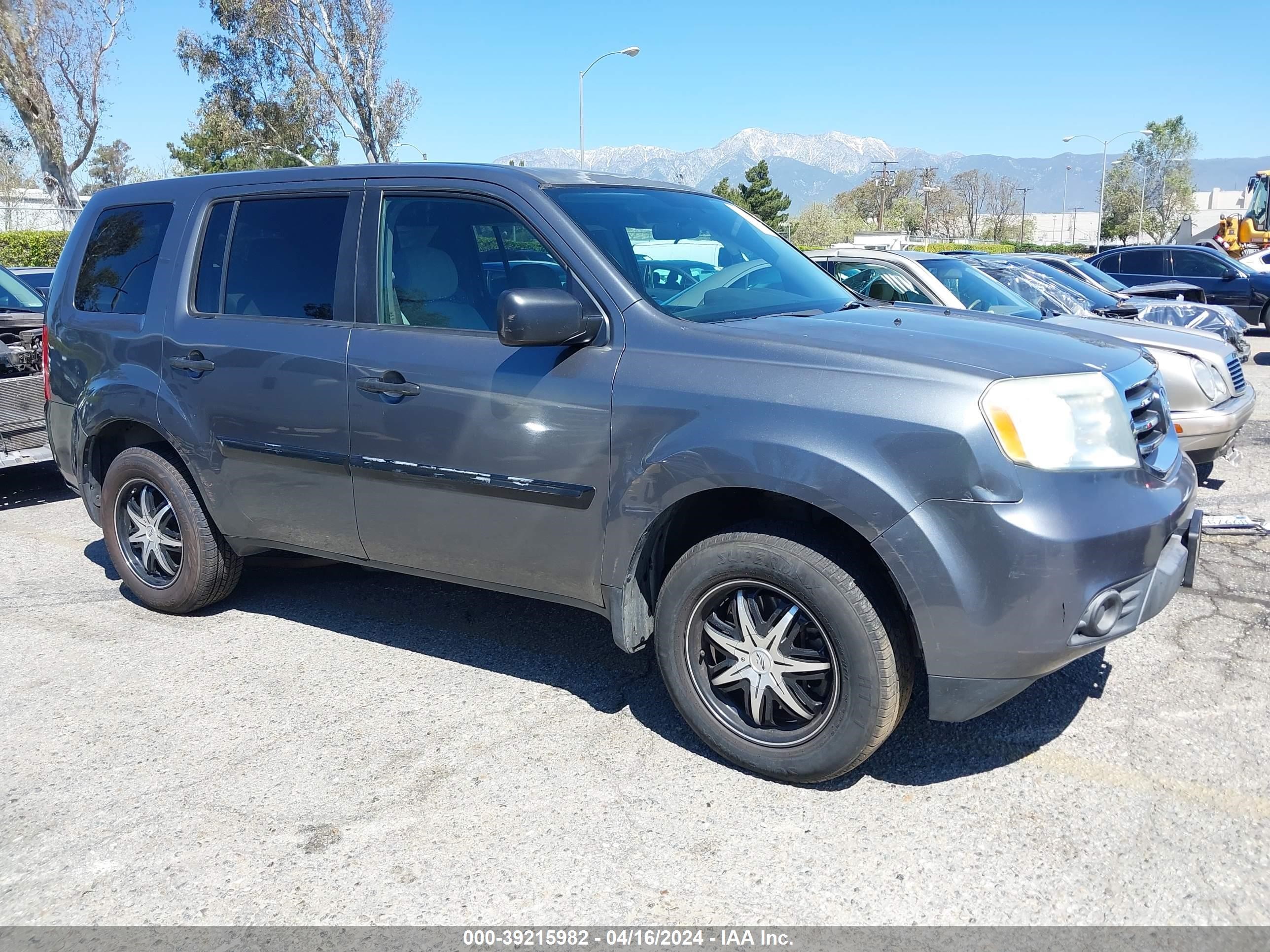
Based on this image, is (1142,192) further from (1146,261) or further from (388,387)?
(388,387)

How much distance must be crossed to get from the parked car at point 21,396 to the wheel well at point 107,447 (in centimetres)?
165

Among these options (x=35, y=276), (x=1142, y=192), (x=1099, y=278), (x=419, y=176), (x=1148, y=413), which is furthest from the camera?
(x=1142, y=192)

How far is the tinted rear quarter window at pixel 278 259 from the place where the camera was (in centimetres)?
411

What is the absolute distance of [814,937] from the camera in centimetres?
256

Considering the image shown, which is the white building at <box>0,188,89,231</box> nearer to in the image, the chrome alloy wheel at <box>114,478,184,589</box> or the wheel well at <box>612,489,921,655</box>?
the chrome alloy wheel at <box>114,478,184,589</box>

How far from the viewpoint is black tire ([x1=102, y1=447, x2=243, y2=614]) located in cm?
469

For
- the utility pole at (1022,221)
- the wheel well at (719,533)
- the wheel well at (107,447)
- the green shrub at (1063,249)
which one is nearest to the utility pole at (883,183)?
the utility pole at (1022,221)

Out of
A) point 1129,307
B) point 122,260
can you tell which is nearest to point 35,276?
point 122,260

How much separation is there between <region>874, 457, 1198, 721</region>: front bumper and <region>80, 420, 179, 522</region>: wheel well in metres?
3.50

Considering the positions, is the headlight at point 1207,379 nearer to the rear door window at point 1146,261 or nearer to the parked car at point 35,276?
the parked car at point 35,276

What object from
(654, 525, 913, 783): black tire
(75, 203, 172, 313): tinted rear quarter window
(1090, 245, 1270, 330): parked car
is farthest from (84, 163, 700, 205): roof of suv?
(1090, 245, 1270, 330): parked car

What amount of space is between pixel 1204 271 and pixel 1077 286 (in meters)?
10.2

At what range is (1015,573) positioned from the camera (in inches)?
111

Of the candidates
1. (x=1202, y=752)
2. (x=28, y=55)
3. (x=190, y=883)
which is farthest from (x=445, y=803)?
(x=28, y=55)
